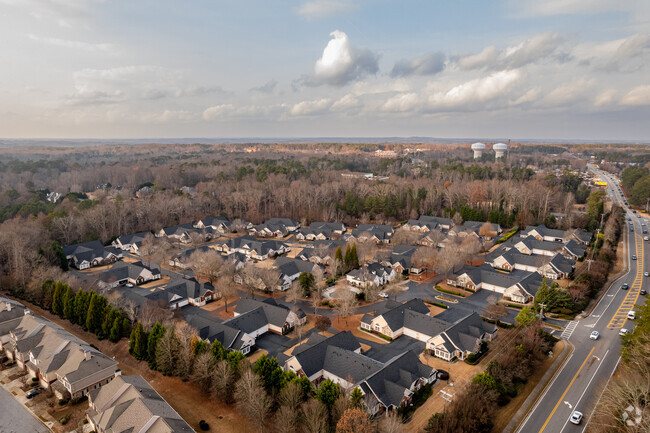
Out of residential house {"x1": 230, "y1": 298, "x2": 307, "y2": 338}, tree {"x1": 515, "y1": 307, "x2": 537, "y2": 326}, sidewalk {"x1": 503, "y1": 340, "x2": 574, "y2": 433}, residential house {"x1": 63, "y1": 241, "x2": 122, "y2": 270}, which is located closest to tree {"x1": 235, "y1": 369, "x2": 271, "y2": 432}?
residential house {"x1": 230, "y1": 298, "x2": 307, "y2": 338}

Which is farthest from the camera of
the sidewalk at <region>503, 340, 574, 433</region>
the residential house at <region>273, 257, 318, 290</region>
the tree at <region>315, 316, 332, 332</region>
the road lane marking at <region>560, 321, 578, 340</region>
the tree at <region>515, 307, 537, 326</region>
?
the residential house at <region>273, 257, 318, 290</region>

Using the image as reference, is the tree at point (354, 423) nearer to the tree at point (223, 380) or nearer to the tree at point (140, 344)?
the tree at point (223, 380)

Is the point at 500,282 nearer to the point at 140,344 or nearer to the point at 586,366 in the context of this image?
the point at 586,366

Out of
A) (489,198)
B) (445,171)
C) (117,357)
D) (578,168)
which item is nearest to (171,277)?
(117,357)

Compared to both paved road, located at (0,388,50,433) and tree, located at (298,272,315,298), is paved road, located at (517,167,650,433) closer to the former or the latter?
tree, located at (298,272,315,298)

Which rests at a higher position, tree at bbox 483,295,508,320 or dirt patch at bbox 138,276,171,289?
tree at bbox 483,295,508,320

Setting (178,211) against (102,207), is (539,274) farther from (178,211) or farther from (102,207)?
(102,207)

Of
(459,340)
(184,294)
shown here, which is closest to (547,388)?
(459,340)

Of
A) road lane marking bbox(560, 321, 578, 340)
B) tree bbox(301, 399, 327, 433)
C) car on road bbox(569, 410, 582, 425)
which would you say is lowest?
road lane marking bbox(560, 321, 578, 340)
